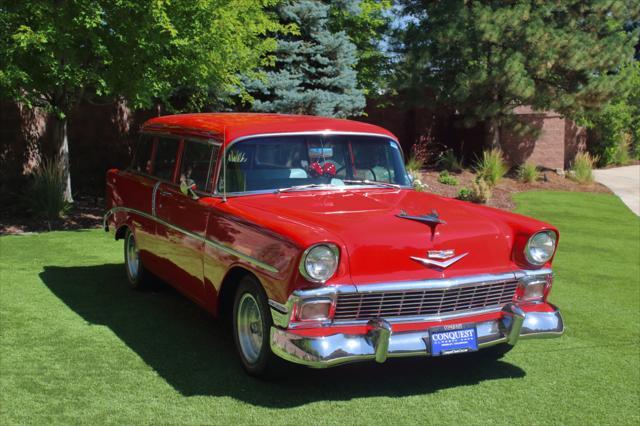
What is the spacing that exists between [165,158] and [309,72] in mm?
10460

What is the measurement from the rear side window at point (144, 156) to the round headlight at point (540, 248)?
12.0ft

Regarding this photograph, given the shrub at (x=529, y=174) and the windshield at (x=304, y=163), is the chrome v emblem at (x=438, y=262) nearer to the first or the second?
the windshield at (x=304, y=163)

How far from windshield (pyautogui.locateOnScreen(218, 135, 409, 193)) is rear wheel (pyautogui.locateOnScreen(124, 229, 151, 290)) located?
2066 millimetres

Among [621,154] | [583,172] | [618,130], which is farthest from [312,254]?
[621,154]

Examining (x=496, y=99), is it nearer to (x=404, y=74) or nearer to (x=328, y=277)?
(x=404, y=74)

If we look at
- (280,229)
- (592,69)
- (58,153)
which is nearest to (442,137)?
(592,69)

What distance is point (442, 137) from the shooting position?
22797mm

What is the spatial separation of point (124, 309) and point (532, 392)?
3.70m

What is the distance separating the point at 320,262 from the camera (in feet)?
14.3

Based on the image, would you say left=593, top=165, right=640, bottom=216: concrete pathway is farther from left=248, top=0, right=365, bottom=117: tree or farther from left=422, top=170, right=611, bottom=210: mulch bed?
left=248, top=0, right=365, bottom=117: tree

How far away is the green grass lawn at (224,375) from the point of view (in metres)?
4.43

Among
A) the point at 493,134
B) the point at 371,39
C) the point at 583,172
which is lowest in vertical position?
the point at 583,172

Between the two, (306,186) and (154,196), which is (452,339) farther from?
(154,196)

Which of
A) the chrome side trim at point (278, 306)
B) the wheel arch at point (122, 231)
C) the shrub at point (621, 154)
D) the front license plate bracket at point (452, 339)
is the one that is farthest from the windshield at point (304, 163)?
the shrub at point (621, 154)
